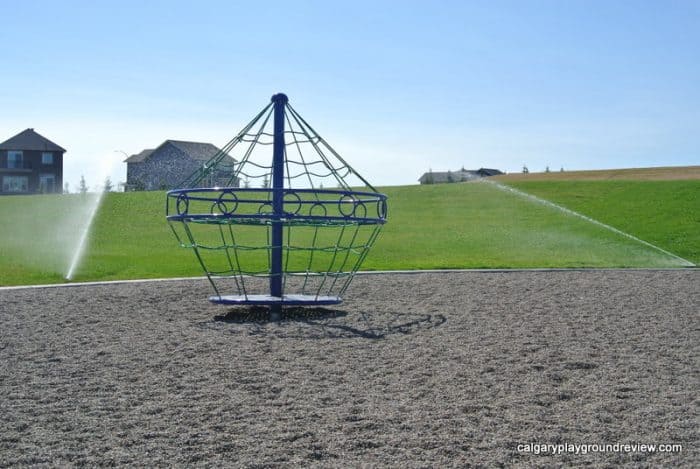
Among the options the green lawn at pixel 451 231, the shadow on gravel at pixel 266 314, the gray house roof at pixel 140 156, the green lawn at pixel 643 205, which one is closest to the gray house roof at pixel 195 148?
the gray house roof at pixel 140 156

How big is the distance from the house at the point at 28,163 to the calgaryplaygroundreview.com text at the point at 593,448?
64077 mm

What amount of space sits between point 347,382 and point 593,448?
73.8 inches

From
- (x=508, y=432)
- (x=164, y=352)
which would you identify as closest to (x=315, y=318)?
(x=164, y=352)

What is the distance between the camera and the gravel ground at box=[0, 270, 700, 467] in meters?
4.05

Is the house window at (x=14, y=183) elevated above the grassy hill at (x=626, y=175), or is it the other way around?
the grassy hill at (x=626, y=175)

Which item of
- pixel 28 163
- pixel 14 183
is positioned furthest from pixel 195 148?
pixel 14 183

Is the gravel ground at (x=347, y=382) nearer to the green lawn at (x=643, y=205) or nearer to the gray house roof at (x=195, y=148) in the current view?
the green lawn at (x=643, y=205)

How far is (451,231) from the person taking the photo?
25484 millimetres

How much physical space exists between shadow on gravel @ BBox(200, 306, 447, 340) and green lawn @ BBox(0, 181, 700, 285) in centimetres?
530

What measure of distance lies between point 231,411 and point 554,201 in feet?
99.9

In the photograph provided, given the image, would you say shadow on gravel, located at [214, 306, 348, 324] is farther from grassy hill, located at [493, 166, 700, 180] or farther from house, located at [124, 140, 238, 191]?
house, located at [124, 140, 238, 191]

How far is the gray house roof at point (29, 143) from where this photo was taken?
63997 millimetres

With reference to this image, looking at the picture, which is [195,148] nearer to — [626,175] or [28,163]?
[28,163]

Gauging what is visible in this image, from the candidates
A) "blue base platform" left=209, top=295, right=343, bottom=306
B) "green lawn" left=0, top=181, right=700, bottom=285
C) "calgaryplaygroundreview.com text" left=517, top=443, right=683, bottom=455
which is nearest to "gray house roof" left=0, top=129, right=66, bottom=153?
"green lawn" left=0, top=181, right=700, bottom=285
